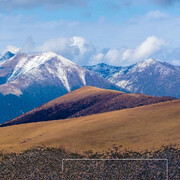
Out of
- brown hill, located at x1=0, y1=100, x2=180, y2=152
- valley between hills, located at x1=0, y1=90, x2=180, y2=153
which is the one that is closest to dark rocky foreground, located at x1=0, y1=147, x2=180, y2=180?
valley between hills, located at x1=0, y1=90, x2=180, y2=153

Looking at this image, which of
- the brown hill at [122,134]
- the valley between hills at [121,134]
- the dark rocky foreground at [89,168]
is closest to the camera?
the dark rocky foreground at [89,168]

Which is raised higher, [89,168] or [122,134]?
[122,134]

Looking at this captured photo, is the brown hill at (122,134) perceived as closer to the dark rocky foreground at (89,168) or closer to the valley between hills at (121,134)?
the valley between hills at (121,134)

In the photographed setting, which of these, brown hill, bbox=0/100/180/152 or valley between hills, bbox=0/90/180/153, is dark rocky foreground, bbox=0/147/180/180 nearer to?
valley between hills, bbox=0/90/180/153

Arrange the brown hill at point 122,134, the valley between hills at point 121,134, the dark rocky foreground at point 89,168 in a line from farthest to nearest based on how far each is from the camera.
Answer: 1. the brown hill at point 122,134
2. the valley between hills at point 121,134
3. the dark rocky foreground at point 89,168

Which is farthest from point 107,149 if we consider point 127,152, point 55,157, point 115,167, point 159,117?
point 159,117

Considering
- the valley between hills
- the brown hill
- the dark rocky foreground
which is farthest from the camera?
the brown hill

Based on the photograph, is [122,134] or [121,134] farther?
[121,134]

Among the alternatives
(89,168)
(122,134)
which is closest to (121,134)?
A: (122,134)

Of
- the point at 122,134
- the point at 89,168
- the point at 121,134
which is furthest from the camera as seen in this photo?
the point at 121,134

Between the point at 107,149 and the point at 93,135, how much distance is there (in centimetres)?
2235

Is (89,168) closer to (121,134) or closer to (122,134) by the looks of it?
(122,134)

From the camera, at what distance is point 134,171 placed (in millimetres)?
77062

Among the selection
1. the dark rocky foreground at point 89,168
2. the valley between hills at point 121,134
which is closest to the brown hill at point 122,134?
the valley between hills at point 121,134
